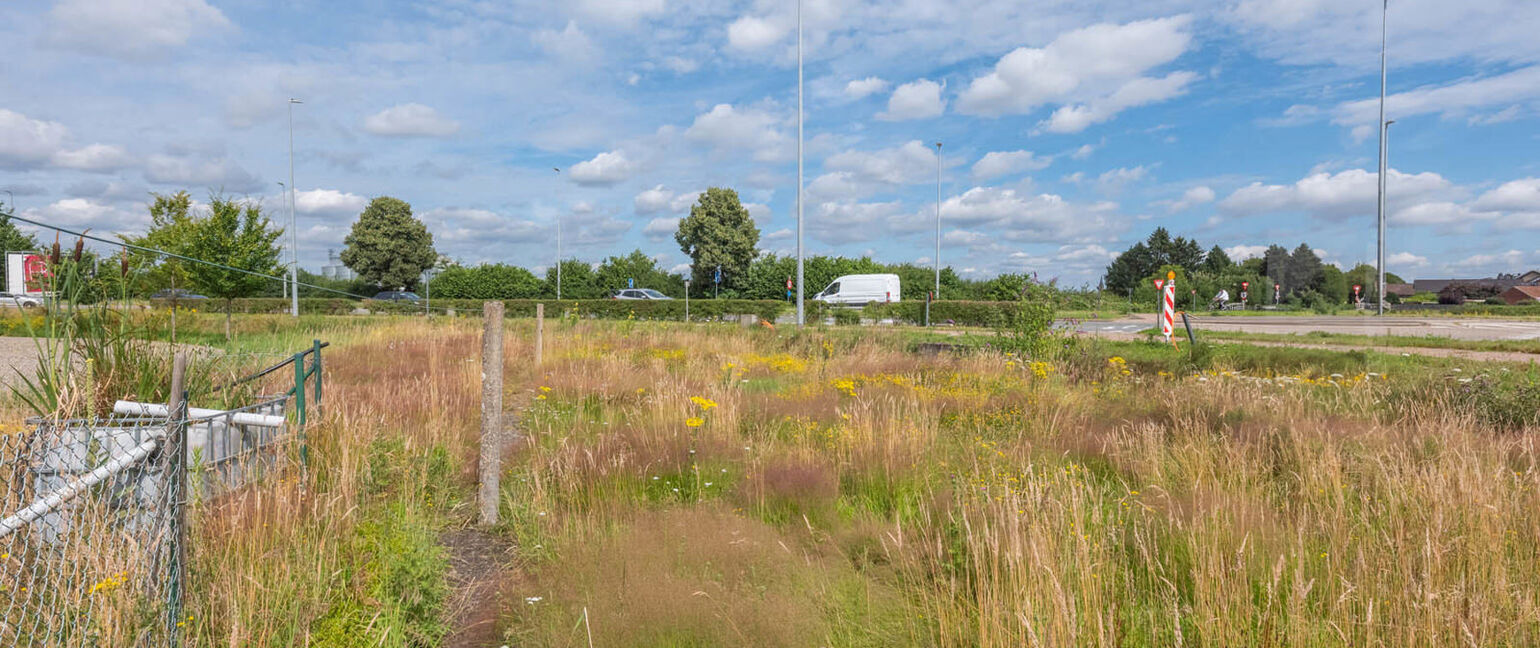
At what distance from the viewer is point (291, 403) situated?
19.0 feet

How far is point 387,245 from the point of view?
47281mm

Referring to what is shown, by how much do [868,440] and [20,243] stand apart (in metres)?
41.4

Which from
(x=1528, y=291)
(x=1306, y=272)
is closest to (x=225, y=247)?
(x=1306, y=272)

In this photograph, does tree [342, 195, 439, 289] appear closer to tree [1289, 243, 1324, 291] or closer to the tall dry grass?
the tall dry grass

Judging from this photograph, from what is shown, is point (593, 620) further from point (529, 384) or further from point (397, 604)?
point (529, 384)

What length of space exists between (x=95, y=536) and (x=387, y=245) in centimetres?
4976

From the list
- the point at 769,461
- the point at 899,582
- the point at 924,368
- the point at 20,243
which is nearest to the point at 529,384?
the point at 924,368

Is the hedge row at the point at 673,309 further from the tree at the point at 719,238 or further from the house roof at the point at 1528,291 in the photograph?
the house roof at the point at 1528,291

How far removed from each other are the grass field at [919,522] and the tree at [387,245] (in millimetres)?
45475

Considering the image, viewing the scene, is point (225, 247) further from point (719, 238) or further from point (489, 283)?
point (719, 238)

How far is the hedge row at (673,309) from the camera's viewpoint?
25.9 m

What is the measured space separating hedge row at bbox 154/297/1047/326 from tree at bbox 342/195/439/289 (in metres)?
16.4

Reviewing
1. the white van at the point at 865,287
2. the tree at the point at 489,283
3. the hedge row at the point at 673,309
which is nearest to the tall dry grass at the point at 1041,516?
the hedge row at the point at 673,309

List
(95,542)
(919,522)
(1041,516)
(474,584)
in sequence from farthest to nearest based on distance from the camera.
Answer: (919,522)
(474,584)
(1041,516)
(95,542)
